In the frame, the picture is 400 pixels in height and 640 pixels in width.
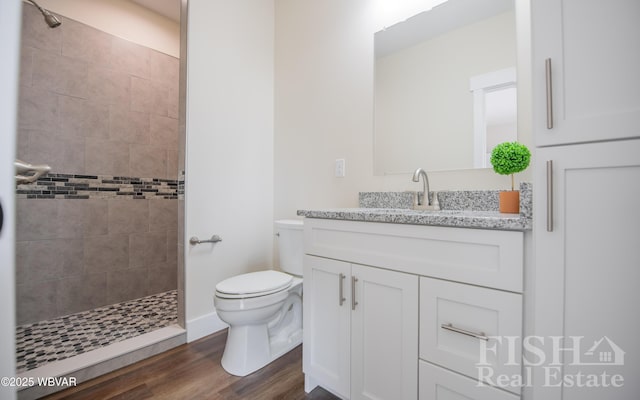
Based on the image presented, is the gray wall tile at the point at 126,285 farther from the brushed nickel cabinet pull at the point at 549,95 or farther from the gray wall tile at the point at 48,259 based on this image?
the brushed nickel cabinet pull at the point at 549,95

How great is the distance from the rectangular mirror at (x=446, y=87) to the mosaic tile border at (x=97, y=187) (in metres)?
1.46

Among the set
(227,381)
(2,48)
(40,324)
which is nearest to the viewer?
Answer: (2,48)

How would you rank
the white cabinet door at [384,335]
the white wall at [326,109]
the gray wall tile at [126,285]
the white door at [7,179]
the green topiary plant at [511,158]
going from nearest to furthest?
the white door at [7,179]
the white cabinet door at [384,335]
the green topiary plant at [511,158]
the white wall at [326,109]
the gray wall tile at [126,285]

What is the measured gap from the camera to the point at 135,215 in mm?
2443

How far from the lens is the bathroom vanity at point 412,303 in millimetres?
798

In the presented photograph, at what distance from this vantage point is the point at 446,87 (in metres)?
1.46

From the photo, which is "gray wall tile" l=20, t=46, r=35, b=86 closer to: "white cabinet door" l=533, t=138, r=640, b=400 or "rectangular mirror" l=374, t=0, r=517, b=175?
"rectangular mirror" l=374, t=0, r=517, b=175

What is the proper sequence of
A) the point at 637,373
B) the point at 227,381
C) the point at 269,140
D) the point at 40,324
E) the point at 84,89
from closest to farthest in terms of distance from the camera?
the point at 637,373, the point at 227,381, the point at 40,324, the point at 84,89, the point at 269,140

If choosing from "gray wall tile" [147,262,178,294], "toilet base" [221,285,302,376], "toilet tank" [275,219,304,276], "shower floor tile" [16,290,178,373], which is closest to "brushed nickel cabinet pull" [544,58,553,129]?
"toilet tank" [275,219,304,276]

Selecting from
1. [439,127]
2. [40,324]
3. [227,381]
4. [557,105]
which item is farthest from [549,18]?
[40,324]

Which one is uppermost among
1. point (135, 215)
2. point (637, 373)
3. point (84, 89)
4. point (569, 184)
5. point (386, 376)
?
point (84, 89)

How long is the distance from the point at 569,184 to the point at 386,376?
874 mm

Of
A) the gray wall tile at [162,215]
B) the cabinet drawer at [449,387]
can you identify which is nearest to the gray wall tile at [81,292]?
the gray wall tile at [162,215]

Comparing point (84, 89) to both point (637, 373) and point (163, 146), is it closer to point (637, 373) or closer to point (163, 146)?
point (163, 146)
